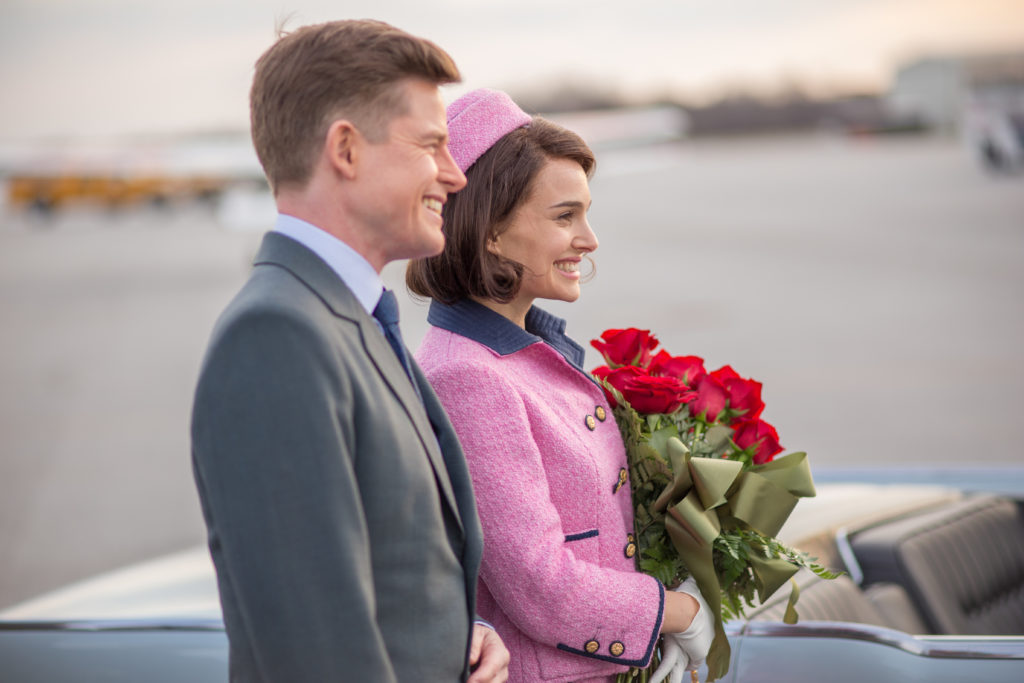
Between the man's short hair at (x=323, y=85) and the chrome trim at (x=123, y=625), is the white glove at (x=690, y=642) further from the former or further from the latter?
the chrome trim at (x=123, y=625)

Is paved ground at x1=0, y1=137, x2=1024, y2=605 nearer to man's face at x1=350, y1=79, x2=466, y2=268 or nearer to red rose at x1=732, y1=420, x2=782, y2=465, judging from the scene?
red rose at x1=732, y1=420, x2=782, y2=465

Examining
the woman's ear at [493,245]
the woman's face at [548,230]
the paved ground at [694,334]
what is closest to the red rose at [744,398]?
the woman's face at [548,230]

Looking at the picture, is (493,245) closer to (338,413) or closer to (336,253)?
(336,253)

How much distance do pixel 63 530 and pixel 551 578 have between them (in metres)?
5.08

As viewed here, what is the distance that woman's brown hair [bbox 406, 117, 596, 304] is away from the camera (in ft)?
5.49

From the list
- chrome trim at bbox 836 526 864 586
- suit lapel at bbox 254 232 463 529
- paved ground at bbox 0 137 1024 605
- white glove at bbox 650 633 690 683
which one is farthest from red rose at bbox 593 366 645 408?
paved ground at bbox 0 137 1024 605

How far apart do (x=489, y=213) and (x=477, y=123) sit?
155mm

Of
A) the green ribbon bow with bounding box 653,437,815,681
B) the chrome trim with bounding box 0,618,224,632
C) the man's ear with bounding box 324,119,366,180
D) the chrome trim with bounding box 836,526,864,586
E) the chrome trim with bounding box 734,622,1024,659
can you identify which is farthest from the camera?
the chrome trim with bounding box 836,526,864,586

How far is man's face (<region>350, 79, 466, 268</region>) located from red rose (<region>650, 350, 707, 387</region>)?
2.24ft

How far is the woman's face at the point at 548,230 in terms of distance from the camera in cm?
170

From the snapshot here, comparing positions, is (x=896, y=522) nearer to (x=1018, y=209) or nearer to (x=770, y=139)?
(x=1018, y=209)

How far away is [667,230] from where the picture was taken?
22.4 metres

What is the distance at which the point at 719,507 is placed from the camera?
173 centimetres

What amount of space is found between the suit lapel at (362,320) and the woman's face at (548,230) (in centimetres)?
41
